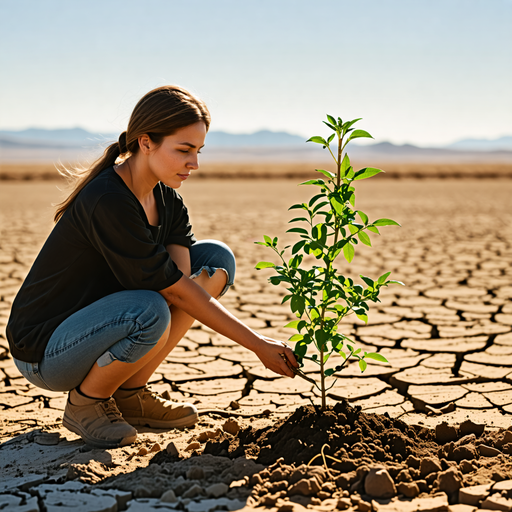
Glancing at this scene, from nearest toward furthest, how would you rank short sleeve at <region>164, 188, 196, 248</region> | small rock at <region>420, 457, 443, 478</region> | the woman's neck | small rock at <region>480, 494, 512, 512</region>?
small rock at <region>480, 494, 512, 512</region> → small rock at <region>420, 457, 443, 478</region> → the woman's neck → short sleeve at <region>164, 188, 196, 248</region>

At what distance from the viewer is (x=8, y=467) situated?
5.95 feet

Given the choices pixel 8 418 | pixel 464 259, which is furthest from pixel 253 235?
pixel 8 418

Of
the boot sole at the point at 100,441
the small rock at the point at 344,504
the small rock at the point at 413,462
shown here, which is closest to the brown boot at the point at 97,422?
the boot sole at the point at 100,441

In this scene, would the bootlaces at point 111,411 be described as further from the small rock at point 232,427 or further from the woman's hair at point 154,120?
the woman's hair at point 154,120

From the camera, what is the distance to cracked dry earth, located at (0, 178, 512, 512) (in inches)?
60.2

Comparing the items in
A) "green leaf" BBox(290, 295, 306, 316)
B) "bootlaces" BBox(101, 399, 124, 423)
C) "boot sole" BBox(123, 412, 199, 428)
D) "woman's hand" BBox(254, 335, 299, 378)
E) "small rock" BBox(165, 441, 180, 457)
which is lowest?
"boot sole" BBox(123, 412, 199, 428)

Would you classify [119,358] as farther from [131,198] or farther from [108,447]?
[131,198]

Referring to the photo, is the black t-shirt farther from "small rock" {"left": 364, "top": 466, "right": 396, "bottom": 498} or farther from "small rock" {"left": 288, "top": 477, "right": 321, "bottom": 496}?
"small rock" {"left": 364, "top": 466, "right": 396, "bottom": 498}

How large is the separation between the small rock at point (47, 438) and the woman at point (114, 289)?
8cm

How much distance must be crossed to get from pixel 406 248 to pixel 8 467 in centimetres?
517

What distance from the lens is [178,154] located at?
188 centimetres

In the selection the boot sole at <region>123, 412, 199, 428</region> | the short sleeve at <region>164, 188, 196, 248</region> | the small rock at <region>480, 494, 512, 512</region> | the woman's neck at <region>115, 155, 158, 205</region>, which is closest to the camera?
the small rock at <region>480, 494, 512, 512</region>

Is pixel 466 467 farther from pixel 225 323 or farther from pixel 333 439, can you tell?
pixel 225 323

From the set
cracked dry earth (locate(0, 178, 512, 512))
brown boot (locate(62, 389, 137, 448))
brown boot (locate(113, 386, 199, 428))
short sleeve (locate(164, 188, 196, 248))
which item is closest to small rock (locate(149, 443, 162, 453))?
cracked dry earth (locate(0, 178, 512, 512))
